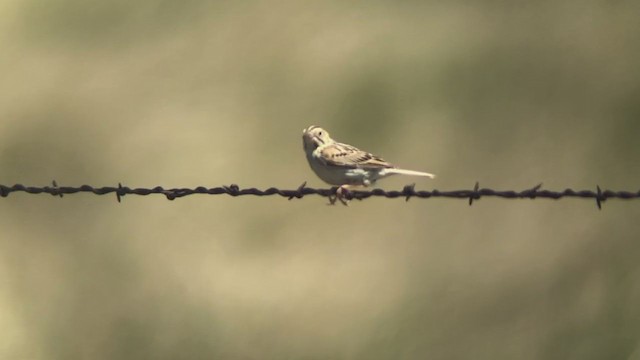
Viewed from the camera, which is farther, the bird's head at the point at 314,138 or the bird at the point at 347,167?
the bird's head at the point at 314,138

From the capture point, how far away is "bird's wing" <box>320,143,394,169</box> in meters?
8.67

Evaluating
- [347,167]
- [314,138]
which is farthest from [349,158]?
[314,138]

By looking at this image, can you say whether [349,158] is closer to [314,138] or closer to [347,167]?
[347,167]

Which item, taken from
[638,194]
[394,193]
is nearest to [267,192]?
[394,193]

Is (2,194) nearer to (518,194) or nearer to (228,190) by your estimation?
(228,190)

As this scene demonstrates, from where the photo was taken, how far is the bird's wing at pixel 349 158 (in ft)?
28.5

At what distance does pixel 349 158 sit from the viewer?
8680 mm

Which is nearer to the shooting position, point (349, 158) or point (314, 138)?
point (349, 158)

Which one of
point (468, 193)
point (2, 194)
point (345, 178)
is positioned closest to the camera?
point (468, 193)

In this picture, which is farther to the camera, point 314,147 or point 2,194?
point 314,147

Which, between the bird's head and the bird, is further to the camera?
the bird's head

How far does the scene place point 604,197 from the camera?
6359 millimetres

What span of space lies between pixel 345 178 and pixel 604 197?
9.40 ft

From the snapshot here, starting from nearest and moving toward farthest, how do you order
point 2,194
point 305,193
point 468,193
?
point 468,193
point 305,193
point 2,194
